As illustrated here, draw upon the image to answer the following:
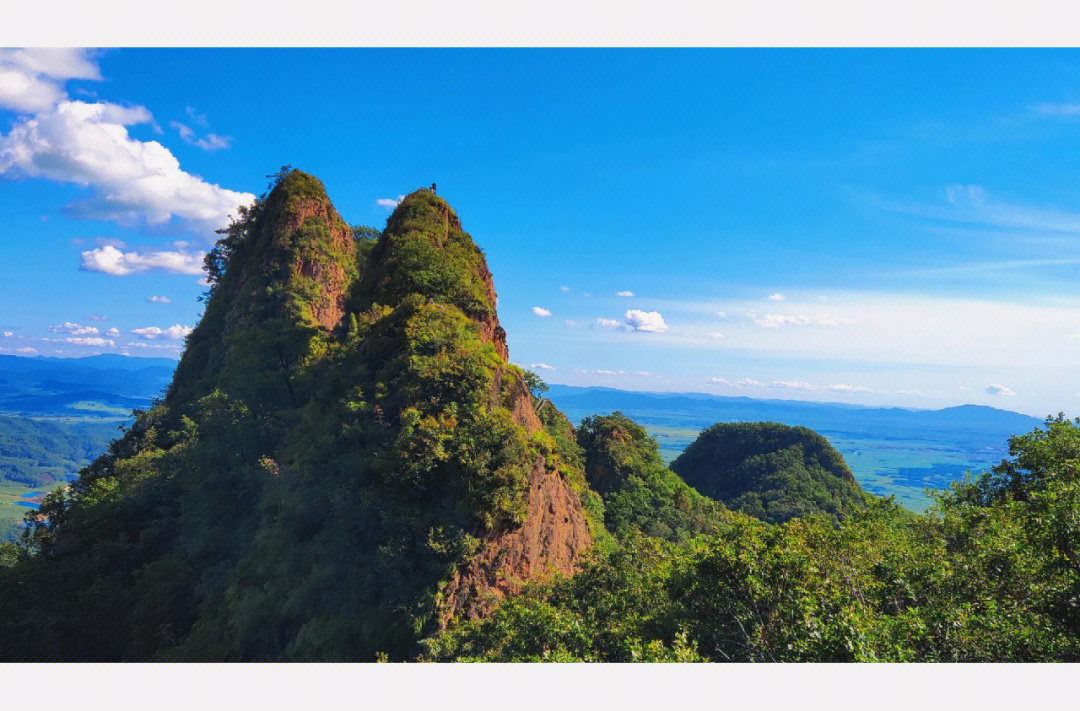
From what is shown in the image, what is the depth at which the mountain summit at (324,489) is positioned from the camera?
24562 mm

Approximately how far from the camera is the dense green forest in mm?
13539

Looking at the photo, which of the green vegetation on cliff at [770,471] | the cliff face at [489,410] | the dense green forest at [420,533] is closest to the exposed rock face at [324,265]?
the dense green forest at [420,533]

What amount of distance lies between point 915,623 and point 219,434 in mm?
40731

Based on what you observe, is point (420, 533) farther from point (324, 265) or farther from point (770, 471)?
point (770, 471)

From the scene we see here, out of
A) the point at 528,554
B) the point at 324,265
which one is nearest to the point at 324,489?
the point at 528,554

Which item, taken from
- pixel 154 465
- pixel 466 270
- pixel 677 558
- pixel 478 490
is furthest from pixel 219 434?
pixel 677 558

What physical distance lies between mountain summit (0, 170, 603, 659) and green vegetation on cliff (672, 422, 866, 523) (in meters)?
69.6

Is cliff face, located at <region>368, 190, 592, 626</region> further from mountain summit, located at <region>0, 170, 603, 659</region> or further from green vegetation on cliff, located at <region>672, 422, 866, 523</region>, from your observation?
green vegetation on cliff, located at <region>672, 422, 866, 523</region>

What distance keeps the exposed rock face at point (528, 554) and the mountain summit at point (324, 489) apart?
0.33 feet

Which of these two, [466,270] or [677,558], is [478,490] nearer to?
[677,558]

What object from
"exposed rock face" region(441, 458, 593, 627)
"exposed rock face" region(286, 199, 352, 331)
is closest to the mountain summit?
"exposed rock face" region(441, 458, 593, 627)

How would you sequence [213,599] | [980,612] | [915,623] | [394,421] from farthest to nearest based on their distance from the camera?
[213,599], [394,421], [980,612], [915,623]

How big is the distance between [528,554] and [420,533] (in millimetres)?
5197

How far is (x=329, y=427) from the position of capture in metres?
31.9
